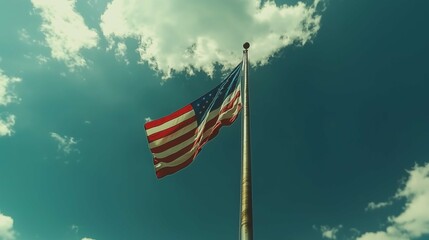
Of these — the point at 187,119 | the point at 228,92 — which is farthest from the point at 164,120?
the point at 228,92

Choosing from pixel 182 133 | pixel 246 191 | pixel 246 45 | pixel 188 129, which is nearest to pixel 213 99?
pixel 188 129

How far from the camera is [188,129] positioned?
38.3ft

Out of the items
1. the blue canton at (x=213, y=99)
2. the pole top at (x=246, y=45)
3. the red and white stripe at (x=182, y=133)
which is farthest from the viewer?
the pole top at (x=246, y=45)

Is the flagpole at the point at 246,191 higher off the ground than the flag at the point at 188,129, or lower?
lower

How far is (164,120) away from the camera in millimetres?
11711

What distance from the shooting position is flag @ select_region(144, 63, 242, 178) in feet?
36.9

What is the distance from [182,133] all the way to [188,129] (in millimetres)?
261

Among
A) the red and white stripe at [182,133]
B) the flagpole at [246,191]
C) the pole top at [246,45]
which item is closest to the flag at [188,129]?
the red and white stripe at [182,133]

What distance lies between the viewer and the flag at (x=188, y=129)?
36.9 ft

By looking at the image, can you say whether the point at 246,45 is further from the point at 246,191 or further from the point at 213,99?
the point at 246,191

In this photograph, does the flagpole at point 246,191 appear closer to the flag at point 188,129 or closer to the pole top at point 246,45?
the flag at point 188,129

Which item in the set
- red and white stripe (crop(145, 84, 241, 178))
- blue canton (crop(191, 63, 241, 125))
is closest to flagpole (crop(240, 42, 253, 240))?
red and white stripe (crop(145, 84, 241, 178))

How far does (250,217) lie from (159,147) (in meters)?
5.18

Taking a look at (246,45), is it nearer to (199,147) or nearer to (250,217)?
(199,147)
